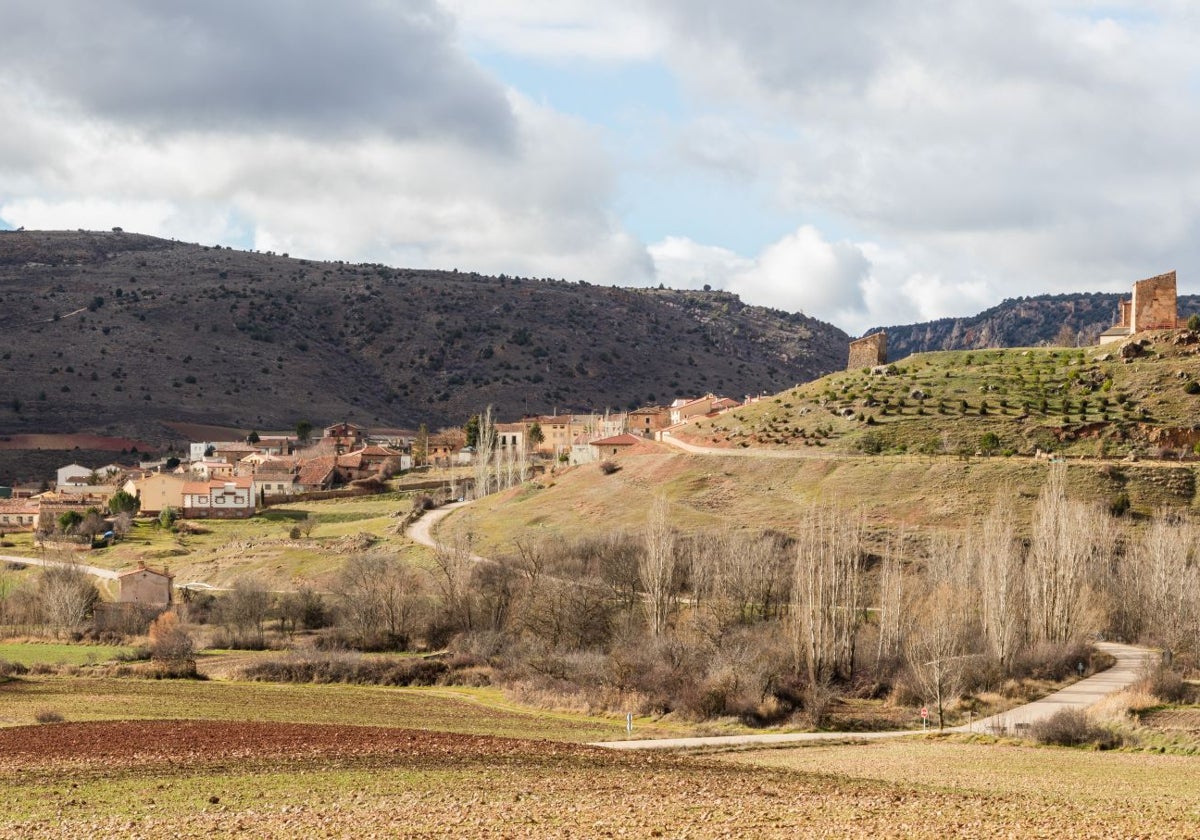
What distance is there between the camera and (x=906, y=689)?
160 feet

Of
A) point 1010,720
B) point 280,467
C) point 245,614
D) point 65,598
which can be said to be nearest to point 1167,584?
point 1010,720

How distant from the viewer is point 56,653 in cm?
6028

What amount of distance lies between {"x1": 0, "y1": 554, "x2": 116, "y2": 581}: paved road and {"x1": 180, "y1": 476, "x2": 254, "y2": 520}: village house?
598 inches

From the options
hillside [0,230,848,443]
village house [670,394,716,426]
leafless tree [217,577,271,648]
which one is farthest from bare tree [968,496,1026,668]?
hillside [0,230,848,443]

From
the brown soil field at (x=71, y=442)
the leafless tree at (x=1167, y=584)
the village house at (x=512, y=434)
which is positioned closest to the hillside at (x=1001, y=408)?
the leafless tree at (x=1167, y=584)

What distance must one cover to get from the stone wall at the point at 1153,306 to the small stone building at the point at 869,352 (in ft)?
66.4

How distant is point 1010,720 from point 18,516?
77648 mm

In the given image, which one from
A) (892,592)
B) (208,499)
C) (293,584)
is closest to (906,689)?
(892,592)

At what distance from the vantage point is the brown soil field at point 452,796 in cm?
2238

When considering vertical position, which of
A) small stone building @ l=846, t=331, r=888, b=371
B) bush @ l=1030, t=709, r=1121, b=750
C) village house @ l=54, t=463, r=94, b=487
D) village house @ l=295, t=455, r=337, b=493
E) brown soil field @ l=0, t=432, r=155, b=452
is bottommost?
bush @ l=1030, t=709, r=1121, b=750

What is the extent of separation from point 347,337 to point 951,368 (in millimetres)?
113158

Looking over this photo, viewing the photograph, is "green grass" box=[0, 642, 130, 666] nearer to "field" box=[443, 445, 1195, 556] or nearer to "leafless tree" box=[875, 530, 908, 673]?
"field" box=[443, 445, 1195, 556]

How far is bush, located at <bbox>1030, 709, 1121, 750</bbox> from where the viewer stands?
39938 millimetres

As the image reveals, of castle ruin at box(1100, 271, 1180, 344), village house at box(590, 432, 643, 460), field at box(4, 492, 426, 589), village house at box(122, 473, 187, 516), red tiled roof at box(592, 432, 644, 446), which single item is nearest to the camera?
field at box(4, 492, 426, 589)
